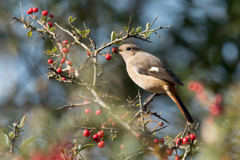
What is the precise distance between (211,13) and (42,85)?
4.13 meters

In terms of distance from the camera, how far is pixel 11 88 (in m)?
5.11

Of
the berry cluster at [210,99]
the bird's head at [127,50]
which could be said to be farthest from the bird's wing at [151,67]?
the berry cluster at [210,99]

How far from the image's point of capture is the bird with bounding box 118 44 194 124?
402 cm

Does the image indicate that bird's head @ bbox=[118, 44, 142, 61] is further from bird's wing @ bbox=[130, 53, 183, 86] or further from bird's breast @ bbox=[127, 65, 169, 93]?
bird's breast @ bbox=[127, 65, 169, 93]

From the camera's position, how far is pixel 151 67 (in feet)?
14.7

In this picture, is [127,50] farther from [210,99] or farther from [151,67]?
[210,99]

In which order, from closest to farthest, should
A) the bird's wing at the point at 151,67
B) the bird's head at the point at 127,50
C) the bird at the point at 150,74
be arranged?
the bird at the point at 150,74, the bird's wing at the point at 151,67, the bird's head at the point at 127,50

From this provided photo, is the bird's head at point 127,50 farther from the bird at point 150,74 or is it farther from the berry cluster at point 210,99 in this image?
the berry cluster at point 210,99

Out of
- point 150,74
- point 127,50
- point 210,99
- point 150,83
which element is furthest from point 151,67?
point 210,99

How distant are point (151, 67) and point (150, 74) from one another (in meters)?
0.22

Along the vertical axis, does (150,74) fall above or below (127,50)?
below

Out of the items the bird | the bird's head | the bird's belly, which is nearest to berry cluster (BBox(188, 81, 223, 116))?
the bird

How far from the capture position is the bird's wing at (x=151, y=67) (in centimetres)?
418

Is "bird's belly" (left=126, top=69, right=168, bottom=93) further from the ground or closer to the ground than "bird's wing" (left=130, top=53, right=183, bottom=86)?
closer to the ground
